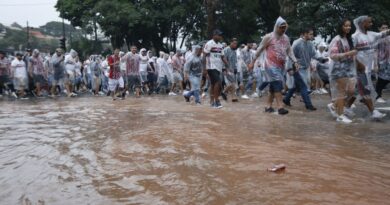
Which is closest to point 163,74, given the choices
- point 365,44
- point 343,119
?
point 365,44

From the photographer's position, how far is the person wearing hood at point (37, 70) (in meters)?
17.4

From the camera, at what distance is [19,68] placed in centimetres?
1730

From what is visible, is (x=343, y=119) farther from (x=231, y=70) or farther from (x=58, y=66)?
(x=58, y=66)

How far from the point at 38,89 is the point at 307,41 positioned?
35.9ft

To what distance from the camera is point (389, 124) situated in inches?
293

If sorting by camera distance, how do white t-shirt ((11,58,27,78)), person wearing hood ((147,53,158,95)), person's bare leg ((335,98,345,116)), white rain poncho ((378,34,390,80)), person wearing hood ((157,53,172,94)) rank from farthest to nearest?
person wearing hood ((147,53,158,95)) < person wearing hood ((157,53,172,94)) < white t-shirt ((11,58,27,78)) < white rain poncho ((378,34,390,80)) < person's bare leg ((335,98,345,116))

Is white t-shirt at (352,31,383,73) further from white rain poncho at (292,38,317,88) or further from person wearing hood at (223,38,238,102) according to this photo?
person wearing hood at (223,38,238,102)

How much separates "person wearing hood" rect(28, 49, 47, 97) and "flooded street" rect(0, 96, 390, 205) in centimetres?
980

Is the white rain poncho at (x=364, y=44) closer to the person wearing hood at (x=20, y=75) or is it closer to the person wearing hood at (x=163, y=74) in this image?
the person wearing hood at (x=163, y=74)

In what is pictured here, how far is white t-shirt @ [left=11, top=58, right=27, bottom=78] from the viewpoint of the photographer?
17.3m

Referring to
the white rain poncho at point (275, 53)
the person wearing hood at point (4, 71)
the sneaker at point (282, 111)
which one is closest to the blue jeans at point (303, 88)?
the white rain poncho at point (275, 53)

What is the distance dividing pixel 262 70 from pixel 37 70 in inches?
382

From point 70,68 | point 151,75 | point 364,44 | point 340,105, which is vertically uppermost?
point 364,44

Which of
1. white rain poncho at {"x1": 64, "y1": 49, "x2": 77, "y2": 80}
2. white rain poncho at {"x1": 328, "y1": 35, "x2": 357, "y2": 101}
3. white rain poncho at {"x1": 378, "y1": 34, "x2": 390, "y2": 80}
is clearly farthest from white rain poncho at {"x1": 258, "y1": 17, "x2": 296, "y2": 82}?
white rain poncho at {"x1": 64, "y1": 49, "x2": 77, "y2": 80}
